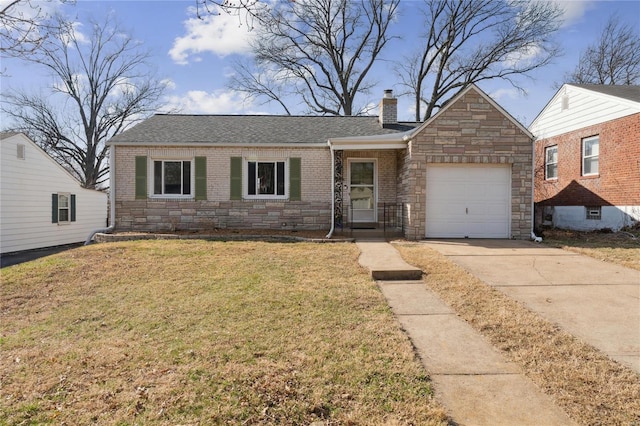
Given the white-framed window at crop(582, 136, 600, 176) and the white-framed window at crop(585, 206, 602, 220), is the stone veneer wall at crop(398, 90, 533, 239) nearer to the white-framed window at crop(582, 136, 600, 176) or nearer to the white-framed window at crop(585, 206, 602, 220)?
the white-framed window at crop(585, 206, 602, 220)

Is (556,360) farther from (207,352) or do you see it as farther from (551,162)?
(551,162)

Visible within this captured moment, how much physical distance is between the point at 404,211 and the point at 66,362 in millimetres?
9480

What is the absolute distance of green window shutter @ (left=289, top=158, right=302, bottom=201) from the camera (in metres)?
12.6

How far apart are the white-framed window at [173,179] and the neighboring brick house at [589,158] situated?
1249 cm

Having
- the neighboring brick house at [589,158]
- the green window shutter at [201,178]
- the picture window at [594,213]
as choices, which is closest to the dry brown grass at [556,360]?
the green window shutter at [201,178]

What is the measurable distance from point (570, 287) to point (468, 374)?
373 cm

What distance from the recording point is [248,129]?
13766mm

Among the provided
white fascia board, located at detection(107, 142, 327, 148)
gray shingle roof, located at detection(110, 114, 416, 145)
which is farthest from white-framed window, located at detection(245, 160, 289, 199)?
gray shingle roof, located at detection(110, 114, 416, 145)

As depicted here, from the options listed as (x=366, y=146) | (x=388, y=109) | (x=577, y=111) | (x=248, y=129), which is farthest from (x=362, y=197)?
(x=577, y=111)

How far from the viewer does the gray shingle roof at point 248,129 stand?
12680 mm

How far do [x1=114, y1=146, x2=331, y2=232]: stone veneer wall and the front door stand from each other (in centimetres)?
84

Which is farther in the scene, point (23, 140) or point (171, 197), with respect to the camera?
point (23, 140)

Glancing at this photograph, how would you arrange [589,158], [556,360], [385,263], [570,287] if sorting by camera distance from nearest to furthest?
1. [556,360]
2. [570,287]
3. [385,263]
4. [589,158]

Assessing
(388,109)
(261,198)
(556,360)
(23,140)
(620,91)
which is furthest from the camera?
(388,109)
